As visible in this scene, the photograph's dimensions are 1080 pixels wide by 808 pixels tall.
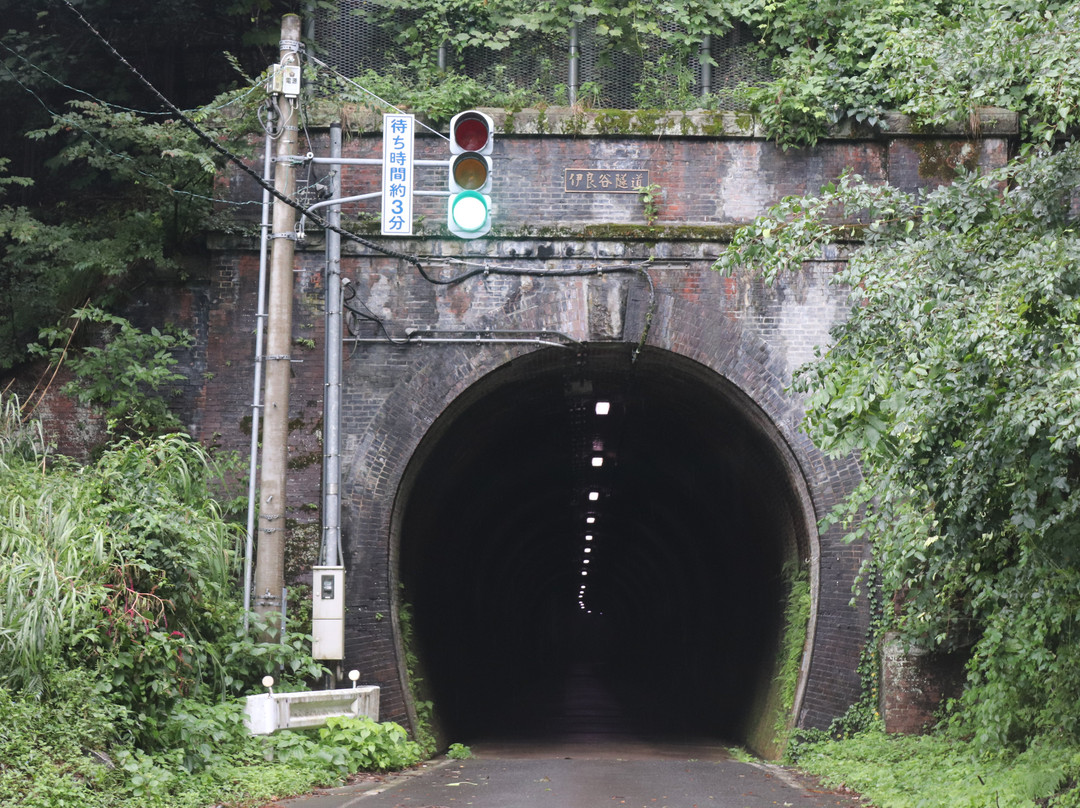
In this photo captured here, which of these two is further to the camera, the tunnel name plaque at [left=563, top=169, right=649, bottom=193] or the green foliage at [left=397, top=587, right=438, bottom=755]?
the tunnel name plaque at [left=563, top=169, right=649, bottom=193]

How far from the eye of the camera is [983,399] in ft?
24.2

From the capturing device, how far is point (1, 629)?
27.0ft

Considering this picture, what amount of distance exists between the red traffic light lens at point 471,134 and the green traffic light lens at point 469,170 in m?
0.08

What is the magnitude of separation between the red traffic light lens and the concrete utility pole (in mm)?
2952

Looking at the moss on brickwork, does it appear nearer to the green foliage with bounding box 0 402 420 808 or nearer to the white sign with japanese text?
the white sign with japanese text

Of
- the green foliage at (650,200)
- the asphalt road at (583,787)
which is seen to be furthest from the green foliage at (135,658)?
the green foliage at (650,200)

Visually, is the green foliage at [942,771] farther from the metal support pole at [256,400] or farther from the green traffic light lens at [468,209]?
the metal support pole at [256,400]

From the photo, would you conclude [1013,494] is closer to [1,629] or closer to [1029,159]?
[1029,159]

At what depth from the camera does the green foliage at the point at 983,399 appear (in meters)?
7.13

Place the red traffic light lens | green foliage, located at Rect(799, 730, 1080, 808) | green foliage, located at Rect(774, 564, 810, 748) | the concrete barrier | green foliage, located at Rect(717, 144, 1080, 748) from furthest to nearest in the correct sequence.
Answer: green foliage, located at Rect(774, 564, 810, 748) < the concrete barrier < the red traffic light lens < green foliage, located at Rect(799, 730, 1080, 808) < green foliage, located at Rect(717, 144, 1080, 748)

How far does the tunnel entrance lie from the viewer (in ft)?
48.0

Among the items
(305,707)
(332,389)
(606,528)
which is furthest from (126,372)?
(606,528)

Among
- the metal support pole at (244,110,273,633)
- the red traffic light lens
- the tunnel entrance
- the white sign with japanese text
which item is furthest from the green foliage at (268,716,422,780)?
the red traffic light lens

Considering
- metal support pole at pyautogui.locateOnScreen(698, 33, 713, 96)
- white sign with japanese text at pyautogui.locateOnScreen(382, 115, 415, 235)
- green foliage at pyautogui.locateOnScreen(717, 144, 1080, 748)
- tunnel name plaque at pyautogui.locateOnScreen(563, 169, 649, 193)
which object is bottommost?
green foliage at pyautogui.locateOnScreen(717, 144, 1080, 748)
